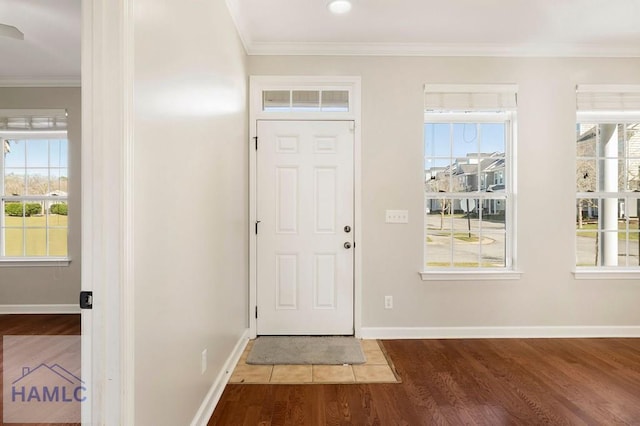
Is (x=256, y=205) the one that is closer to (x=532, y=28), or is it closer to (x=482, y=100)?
(x=482, y=100)

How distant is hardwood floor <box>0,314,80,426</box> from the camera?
Result: 10.4 ft

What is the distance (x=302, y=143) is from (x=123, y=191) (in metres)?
2.13

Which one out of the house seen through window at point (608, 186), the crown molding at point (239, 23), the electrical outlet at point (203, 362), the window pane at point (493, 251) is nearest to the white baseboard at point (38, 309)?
the electrical outlet at point (203, 362)

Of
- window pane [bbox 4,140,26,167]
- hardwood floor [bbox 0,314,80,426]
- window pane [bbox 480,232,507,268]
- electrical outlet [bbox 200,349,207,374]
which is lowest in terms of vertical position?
hardwood floor [bbox 0,314,80,426]

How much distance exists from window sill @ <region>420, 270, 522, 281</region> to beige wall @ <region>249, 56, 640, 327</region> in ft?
0.17

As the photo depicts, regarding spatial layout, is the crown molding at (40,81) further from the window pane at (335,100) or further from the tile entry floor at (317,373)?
the tile entry floor at (317,373)

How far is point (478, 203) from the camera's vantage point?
3197 mm

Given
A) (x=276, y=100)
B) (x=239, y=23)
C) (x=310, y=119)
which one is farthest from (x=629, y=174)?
(x=239, y=23)

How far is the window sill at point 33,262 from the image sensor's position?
3.73 metres

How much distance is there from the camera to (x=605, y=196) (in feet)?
10.4

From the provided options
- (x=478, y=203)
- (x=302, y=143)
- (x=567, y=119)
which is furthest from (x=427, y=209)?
(x=567, y=119)

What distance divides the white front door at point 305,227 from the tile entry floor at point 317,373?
559 mm

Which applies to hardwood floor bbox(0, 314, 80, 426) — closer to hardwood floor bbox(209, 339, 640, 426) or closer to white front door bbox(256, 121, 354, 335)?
white front door bbox(256, 121, 354, 335)

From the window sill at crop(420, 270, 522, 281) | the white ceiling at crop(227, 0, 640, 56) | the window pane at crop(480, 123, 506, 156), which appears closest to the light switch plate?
the window sill at crop(420, 270, 522, 281)
